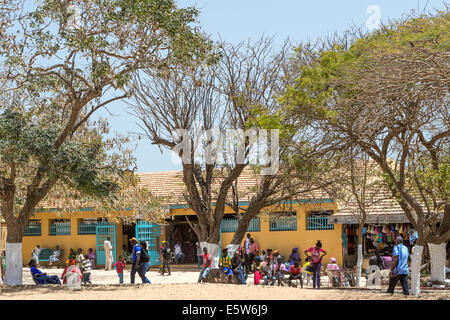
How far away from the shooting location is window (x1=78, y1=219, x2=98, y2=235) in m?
33.3

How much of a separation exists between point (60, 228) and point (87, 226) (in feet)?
5.40

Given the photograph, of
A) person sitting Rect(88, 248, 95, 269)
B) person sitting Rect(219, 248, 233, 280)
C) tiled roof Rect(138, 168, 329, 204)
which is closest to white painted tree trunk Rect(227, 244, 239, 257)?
person sitting Rect(219, 248, 233, 280)

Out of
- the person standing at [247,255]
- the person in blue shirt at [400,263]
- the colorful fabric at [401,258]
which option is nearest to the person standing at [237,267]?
the person in blue shirt at [400,263]

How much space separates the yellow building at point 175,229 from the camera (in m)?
28.0

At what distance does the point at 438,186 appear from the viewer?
18172mm

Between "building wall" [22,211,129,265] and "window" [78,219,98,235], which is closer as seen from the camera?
"building wall" [22,211,129,265]

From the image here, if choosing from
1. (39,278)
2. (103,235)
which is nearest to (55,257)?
(103,235)

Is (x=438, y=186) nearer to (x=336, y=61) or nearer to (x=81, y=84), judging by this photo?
(x=336, y=61)

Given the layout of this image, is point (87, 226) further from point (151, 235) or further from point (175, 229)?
point (175, 229)

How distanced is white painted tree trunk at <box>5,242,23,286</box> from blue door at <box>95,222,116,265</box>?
13879 mm

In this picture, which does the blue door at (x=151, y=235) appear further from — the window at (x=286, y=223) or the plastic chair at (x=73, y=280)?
the plastic chair at (x=73, y=280)

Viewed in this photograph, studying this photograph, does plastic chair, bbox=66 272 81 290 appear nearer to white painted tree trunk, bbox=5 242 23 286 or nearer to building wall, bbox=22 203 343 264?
white painted tree trunk, bbox=5 242 23 286
